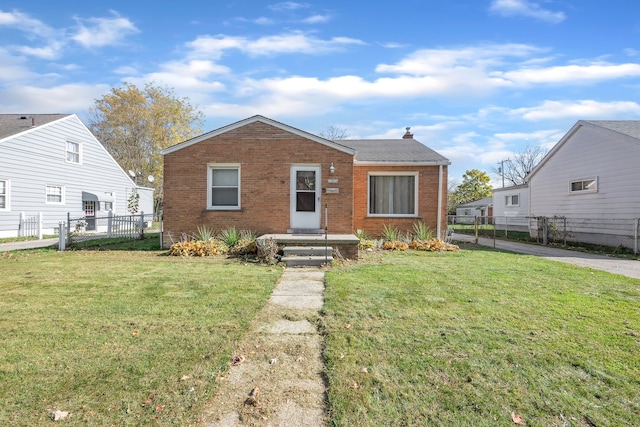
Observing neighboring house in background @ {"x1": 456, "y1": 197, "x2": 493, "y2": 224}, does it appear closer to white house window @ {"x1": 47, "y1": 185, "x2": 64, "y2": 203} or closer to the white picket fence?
white house window @ {"x1": 47, "y1": 185, "x2": 64, "y2": 203}

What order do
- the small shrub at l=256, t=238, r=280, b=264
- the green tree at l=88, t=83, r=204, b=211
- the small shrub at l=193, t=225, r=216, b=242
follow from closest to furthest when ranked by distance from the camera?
the small shrub at l=256, t=238, r=280, b=264 < the small shrub at l=193, t=225, r=216, b=242 < the green tree at l=88, t=83, r=204, b=211

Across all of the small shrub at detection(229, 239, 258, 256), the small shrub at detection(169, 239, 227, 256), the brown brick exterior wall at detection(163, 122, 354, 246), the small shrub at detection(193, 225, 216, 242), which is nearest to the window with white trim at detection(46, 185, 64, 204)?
the brown brick exterior wall at detection(163, 122, 354, 246)

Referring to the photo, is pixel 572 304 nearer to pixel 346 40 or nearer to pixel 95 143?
pixel 346 40

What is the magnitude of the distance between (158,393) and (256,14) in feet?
32.5

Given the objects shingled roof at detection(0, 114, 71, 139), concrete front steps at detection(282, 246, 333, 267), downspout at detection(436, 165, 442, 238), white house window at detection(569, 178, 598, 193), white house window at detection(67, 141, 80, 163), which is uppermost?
shingled roof at detection(0, 114, 71, 139)

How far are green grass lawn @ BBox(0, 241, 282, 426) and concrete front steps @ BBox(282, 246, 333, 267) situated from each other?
1180mm

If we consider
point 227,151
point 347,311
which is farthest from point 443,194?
point 347,311

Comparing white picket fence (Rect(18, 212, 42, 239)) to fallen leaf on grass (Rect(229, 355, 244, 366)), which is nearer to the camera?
fallen leaf on grass (Rect(229, 355, 244, 366))

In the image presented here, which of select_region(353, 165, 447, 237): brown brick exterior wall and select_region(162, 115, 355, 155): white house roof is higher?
select_region(162, 115, 355, 155): white house roof

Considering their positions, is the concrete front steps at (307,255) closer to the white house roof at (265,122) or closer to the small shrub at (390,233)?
the small shrub at (390,233)

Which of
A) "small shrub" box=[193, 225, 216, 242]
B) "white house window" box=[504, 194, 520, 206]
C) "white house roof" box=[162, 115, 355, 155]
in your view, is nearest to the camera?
"small shrub" box=[193, 225, 216, 242]

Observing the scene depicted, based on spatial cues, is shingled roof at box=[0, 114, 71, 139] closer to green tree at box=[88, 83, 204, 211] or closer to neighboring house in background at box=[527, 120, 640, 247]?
green tree at box=[88, 83, 204, 211]

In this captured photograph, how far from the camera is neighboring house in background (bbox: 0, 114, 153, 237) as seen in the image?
16000 mm

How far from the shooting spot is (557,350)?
11.3 feet
